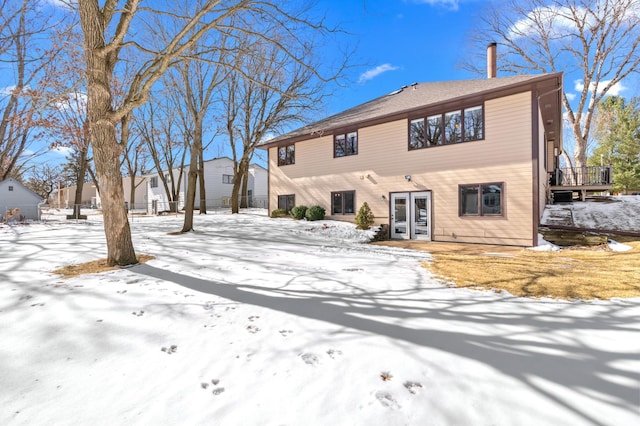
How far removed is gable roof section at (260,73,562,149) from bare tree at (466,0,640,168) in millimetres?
6098

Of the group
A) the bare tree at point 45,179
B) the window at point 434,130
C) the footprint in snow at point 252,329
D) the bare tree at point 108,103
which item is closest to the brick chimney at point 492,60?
the window at point 434,130

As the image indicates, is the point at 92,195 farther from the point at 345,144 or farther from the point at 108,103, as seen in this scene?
the point at 108,103

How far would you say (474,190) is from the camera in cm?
1087

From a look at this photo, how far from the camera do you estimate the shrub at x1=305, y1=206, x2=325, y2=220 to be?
14.5m

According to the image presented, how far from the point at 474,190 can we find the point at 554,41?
16.8m

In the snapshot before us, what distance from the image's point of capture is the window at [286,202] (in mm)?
16714

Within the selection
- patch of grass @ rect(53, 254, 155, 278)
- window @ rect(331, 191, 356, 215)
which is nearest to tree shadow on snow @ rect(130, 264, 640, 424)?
patch of grass @ rect(53, 254, 155, 278)

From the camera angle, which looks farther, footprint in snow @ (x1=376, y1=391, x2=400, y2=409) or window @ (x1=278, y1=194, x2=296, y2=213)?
window @ (x1=278, y1=194, x2=296, y2=213)

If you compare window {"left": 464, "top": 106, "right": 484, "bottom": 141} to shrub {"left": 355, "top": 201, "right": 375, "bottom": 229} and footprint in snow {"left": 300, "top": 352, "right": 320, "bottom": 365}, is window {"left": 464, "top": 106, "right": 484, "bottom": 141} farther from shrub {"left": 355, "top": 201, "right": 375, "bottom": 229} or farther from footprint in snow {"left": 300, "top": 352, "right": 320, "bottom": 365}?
footprint in snow {"left": 300, "top": 352, "right": 320, "bottom": 365}

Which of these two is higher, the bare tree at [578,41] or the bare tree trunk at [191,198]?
the bare tree at [578,41]

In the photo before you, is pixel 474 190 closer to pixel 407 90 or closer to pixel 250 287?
pixel 407 90

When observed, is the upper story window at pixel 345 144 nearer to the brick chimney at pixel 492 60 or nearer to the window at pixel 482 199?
the window at pixel 482 199

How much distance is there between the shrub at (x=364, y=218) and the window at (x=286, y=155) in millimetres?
5730

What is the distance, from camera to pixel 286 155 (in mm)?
17156
